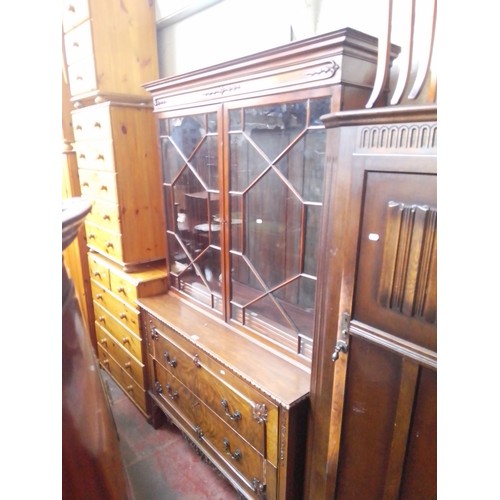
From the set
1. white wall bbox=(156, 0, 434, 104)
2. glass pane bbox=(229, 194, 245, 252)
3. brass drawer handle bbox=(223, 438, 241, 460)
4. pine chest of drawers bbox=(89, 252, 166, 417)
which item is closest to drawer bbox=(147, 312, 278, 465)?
brass drawer handle bbox=(223, 438, 241, 460)

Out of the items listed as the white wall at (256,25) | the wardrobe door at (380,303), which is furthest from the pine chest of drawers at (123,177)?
the wardrobe door at (380,303)

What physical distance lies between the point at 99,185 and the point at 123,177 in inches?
8.5

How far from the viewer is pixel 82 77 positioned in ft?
6.02

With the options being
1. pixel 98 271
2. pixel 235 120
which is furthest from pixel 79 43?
pixel 98 271

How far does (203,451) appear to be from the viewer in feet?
5.22

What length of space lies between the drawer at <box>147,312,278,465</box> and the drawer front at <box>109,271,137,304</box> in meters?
0.23

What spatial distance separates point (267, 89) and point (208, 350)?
3.17 ft

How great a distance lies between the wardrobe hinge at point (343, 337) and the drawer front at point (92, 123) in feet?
4.72

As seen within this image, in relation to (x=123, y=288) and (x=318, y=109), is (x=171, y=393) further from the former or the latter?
(x=318, y=109)

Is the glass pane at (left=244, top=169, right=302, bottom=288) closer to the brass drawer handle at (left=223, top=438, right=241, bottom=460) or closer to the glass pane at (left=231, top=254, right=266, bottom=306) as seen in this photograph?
the glass pane at (left=231, top=254, right=266, bottom=306)

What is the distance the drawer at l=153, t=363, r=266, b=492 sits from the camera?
1336mm
